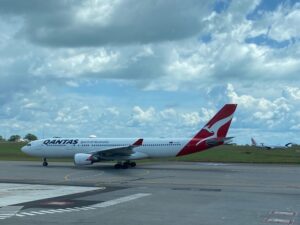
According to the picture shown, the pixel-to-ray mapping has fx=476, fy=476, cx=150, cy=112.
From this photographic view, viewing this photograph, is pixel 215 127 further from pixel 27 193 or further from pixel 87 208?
pixel 87 208

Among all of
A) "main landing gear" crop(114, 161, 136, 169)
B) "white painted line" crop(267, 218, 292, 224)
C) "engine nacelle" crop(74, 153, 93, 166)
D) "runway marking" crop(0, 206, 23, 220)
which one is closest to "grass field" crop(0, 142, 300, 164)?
"main landing gear" crop(114, 161, 136, 169)

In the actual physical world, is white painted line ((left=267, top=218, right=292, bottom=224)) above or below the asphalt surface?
below

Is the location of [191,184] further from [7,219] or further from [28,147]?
[28,147]

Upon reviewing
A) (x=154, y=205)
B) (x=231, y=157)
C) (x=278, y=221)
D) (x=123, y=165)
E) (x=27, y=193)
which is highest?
(x=231, y=157)

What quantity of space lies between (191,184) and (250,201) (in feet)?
31.1

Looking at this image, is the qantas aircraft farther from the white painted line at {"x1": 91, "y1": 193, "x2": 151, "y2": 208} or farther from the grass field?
the white painted line at {"x1": 91, "y1": 193, "x2": 151, "y2": 208}

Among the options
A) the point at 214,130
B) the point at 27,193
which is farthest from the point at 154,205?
the point at 214,130

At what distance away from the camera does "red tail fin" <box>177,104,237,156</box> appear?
156ft

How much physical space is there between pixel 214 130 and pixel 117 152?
32.5 feet

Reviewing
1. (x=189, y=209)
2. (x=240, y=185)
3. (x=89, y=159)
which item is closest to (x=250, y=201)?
(x=189, y=209)

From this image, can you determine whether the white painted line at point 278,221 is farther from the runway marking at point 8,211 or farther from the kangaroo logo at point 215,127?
the kangaroo logo at point 215,127

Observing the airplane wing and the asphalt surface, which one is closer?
the asphalt surface

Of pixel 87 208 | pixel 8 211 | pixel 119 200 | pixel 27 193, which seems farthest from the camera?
pixel 27 193

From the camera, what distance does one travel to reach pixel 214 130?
156 ft
